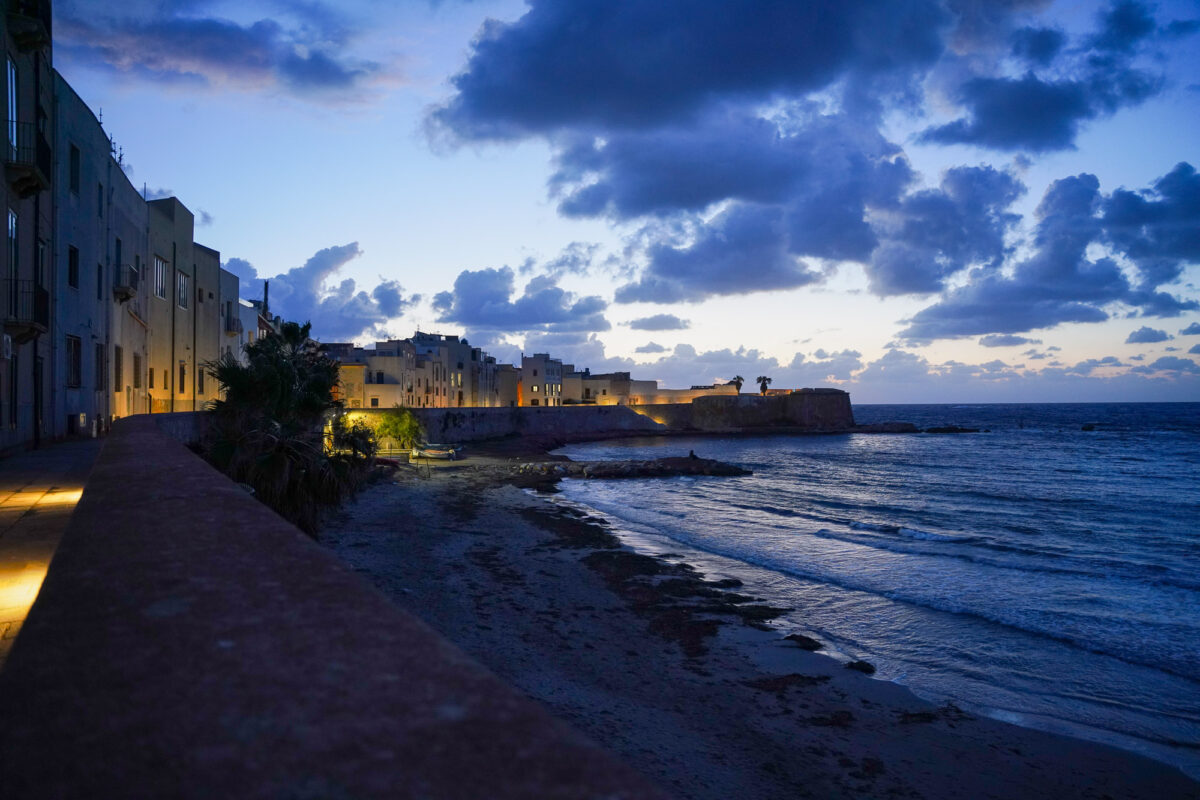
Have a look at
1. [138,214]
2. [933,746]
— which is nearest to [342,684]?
[933,746]

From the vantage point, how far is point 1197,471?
48844mm

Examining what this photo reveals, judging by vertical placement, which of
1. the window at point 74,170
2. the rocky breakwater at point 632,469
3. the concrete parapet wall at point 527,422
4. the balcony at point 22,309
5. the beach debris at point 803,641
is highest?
the window at point 74,170

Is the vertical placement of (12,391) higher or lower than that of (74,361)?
lower

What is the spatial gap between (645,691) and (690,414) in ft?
316

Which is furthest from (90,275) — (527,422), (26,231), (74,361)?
(527,422)

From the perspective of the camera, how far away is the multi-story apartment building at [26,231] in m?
14.6

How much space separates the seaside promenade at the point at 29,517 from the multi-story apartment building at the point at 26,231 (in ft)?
4.73

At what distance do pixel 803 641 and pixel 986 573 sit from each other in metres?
8.85

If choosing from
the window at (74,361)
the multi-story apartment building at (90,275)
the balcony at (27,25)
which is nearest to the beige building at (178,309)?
the multi-story apartment building at (90,275)

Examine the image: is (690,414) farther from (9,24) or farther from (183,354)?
(9,24)

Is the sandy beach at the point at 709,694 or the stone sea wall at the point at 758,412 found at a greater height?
the stone sea wall at the point at 758,412

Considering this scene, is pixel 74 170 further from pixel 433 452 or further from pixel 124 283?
pixel 433 452

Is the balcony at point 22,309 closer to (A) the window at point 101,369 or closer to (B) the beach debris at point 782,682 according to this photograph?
(A) the window at point 101,369

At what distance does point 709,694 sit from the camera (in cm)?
1021
